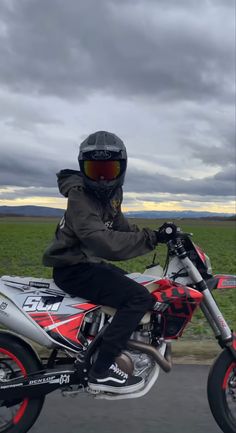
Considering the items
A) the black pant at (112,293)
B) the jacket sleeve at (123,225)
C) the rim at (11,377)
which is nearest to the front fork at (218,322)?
the black pant at (112,293)

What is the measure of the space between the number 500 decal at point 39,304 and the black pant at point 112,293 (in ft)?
0.41

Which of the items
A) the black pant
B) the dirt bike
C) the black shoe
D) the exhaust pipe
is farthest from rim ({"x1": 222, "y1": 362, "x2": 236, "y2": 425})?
the black pant

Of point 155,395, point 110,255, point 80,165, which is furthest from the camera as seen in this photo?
point 155,395

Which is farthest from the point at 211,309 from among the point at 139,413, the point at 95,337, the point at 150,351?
the point at 139,413

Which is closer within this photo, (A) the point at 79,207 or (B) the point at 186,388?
(A) the point at 79,207

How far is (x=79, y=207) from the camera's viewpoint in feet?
11.4

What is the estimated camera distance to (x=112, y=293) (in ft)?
11.3

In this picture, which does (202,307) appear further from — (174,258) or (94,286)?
(94,286)

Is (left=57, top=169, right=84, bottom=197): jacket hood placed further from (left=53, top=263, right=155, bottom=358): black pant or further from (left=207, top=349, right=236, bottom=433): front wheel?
(left=207, top=349, right=236, bottom=433): front wheel

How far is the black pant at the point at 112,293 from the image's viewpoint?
11.2 feet

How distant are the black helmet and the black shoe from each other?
120 cm

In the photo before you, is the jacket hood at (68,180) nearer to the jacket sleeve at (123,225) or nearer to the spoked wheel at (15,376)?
the jacket sleeve at (123,225)

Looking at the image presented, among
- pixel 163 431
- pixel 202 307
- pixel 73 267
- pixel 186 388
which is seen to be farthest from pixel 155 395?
pixel 73 267

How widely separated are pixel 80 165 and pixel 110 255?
681 millimetres
